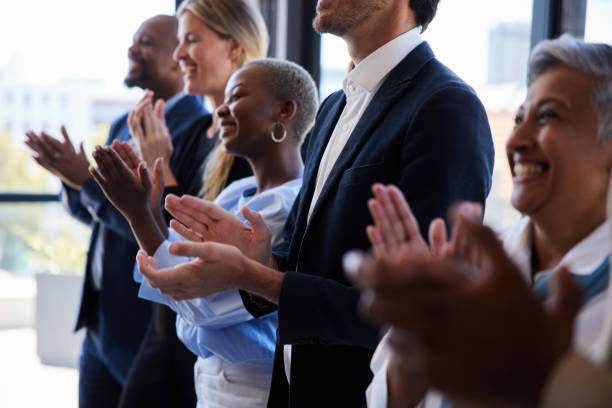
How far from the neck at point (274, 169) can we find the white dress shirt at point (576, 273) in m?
0.80

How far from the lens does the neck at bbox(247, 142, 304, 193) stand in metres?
1.87

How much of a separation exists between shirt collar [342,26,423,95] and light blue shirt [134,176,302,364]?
399 mm

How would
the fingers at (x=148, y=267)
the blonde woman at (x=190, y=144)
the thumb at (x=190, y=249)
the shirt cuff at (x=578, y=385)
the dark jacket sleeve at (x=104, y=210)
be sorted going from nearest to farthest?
1. the shirt cuff at (x=578, y=385)
2. the thumb at (x=190, y=249)
3. the fingers at (x=148, y=267)
4. the blonde woman at (x=190, y=144)
5. the dark jacket sleeve at (x=104, y=210)

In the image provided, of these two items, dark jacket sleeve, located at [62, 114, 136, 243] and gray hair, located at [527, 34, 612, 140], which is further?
dark jacket sleeve, located at [62, 114, 136, 243]

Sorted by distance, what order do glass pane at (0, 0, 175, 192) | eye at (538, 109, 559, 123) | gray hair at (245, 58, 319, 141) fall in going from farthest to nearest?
glass pane at (0, 0, 175, 192), gray hair at (245, 58, 319, 141), eye at (538, 109, 559, 123)

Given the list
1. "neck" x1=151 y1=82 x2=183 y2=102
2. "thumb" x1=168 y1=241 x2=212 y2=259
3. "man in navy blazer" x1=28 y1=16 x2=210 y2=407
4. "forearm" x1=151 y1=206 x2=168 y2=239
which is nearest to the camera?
"thumb" x1=168 y1=241 x2=212 y2=259

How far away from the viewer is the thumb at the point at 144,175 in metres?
1.71

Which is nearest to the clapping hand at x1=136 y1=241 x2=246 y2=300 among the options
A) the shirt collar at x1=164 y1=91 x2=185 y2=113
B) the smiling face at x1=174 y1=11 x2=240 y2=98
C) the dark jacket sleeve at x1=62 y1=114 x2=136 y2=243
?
the dark jacket sleeve at x1=62 y1=114 x2=136 y2=243

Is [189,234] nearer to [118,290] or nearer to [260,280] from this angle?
[260,280]

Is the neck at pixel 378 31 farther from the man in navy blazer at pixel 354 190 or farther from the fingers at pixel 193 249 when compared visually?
the fingers at pixel 193 249

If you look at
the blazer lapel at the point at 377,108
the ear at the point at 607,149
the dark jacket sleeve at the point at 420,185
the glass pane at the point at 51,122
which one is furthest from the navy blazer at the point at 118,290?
the glass pane at the point at 51,122

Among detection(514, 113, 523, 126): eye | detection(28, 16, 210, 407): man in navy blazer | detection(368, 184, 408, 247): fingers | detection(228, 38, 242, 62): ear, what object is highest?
detection(228, 38, 242, 62): ear

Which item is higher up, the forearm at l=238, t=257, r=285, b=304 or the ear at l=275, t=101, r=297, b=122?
the ear at l=275, t=101, r=297, b=122

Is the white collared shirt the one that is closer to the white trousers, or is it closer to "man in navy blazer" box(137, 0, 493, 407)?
"man in navy blazer" box(137, 0, 493, 407)
